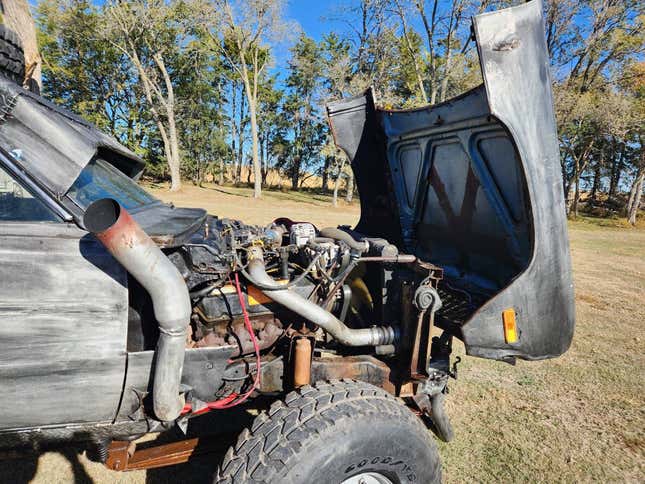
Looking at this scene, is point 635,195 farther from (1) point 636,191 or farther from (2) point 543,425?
(2) point 543,425

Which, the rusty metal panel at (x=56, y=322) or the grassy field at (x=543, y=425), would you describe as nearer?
the rusty metal panel at (x=56, y=322)

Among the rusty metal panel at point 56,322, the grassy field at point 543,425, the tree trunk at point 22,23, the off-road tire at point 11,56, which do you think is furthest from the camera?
the tree trunk at point 22,23

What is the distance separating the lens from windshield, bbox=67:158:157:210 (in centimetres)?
189

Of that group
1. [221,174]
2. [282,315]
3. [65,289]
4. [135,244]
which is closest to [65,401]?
[65,289]

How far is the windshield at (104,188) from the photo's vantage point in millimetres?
1886

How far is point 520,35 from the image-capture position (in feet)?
6.22

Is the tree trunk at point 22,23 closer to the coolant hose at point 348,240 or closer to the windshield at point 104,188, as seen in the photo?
the windshield at point 104,188

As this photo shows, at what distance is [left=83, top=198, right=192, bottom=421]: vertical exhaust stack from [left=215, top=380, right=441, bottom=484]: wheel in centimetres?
42

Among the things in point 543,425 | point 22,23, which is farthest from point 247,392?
point 22,23

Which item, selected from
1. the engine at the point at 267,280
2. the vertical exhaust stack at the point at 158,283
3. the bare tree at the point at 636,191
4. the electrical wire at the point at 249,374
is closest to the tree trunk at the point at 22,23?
the engine at the point at 267,280

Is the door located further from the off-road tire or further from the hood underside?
the off-road tire

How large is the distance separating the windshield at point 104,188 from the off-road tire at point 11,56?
0.65 metres

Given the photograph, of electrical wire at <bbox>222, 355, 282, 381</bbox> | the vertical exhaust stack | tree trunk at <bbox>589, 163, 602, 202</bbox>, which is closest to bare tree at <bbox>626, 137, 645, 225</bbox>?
tree trunk at <bbox>589, 163, 602, 202</bbox>

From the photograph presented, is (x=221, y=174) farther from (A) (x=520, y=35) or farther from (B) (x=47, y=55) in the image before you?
(A) (x=520, y=35)
